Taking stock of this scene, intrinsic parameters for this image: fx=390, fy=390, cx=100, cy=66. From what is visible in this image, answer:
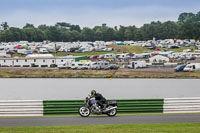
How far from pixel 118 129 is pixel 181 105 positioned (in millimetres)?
6586

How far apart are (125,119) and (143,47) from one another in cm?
11309

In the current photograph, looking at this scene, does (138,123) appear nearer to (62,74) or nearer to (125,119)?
(125,119)

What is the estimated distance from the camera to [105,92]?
64250 millimetres

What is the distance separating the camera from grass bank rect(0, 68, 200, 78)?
76.2 m

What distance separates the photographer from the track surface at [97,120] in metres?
19.6

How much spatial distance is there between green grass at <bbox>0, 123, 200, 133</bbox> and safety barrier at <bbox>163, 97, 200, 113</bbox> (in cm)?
395

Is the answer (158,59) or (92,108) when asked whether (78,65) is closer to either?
(158,59)

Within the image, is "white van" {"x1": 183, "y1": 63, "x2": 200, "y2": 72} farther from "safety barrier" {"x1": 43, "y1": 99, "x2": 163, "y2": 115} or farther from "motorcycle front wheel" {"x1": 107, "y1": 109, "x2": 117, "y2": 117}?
"motorcycle front wheel" {"x1": 107, "y1": 109, "x2": 117, "y2": 117}

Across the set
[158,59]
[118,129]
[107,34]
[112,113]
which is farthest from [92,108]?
[107,34]

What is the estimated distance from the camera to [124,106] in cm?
2292

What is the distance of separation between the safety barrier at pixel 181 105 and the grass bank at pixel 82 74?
5227 centimetres

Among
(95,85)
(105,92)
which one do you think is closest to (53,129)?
(105,92)

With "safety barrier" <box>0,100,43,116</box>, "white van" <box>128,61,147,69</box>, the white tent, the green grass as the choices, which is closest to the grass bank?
"white van" <box>128,61,147,69</box>

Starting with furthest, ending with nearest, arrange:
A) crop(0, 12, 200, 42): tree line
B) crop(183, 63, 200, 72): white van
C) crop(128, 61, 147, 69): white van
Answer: crop(0, 12, 200, 42): tree line → crop(128, 61, 147, 69): white van → crop(183, 63, 200, 72): white van
